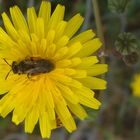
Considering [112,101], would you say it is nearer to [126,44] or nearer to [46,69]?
[126,44]

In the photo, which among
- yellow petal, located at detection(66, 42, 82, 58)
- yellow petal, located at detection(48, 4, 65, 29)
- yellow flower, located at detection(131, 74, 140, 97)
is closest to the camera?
yellow petal, located at detection(66, 42, 82, 58)

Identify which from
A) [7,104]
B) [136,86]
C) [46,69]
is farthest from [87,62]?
[136,86]

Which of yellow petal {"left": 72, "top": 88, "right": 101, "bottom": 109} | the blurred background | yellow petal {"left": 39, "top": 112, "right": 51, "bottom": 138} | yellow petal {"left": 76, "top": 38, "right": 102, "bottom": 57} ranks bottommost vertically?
the blurred background

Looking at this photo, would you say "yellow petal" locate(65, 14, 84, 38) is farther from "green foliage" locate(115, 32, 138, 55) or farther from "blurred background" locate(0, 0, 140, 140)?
"blurred background" locate(0, 0, 140, 140)

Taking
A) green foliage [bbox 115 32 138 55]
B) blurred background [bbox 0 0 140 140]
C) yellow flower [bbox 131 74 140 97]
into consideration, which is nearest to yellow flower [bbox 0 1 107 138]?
green foliage [bbox 115 32 138 55]

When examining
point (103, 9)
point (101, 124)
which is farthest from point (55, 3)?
point (101, 124)

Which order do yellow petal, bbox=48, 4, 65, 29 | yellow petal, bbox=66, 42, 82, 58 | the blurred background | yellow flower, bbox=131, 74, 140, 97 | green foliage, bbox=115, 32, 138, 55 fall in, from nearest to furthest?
yellow petal, bbox=66, 42, 82, 58 → yellow petal, bbox=48, 4, 65, 29 → green foliage, bbox=115, 32, 138, 55 → the blurred background → yellow flower, bbox=131, 74, 140, 97

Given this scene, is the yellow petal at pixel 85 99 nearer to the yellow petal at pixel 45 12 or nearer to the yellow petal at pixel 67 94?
the yellow petal at pixel 67 94
